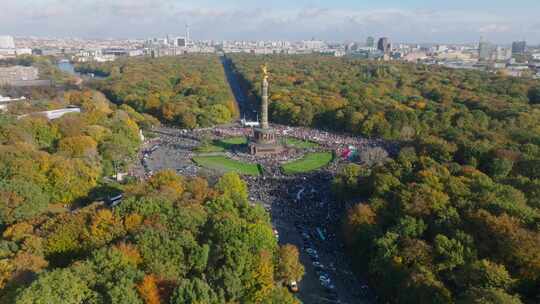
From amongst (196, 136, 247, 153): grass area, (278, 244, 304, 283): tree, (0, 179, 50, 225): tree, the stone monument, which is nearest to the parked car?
(278, 244, 304, 283): tree

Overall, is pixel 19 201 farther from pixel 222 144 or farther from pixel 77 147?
pixel 222 144

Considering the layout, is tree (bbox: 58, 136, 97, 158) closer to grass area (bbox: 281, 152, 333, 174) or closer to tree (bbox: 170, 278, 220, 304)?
grass area (bbox: 281, 152, 333, 174)

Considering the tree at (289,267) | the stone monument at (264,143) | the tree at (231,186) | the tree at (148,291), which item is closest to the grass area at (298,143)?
the stone monument at (264,143)

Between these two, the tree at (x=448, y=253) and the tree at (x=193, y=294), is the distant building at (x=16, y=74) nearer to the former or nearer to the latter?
the tree at (x=193, y=294)

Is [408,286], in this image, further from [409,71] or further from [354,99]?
[409,71]

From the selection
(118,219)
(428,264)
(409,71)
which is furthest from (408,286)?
(409,71)
